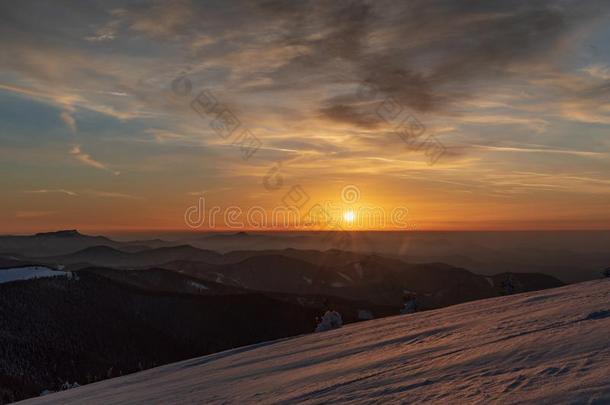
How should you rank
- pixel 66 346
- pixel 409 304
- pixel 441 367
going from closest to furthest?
pixel 441 367
pixel 409 304
pixel 66 346

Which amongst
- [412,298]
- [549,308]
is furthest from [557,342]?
[412,298]

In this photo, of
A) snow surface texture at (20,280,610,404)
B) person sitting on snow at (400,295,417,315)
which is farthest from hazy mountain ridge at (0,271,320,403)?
snow surface texture at (20,280,610,404)

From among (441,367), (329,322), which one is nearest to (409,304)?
(329,322)

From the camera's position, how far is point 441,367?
27.7 feet

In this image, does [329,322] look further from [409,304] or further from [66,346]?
[66,346]

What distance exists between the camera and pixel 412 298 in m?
45.7

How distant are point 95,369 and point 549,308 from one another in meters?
168

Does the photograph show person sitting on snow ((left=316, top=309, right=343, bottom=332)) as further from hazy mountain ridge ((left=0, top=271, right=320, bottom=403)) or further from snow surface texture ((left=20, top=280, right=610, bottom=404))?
hazy mountain ridge ((left=0, top=271, right=320, bottom=403))

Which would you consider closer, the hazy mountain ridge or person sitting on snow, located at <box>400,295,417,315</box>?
person sitting on snow, located at <box>400,295,417,315</box>

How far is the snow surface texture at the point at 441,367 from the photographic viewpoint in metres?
6.46

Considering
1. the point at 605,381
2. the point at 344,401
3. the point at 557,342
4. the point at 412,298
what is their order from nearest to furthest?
the point at 605,381, the point at 344,401, the point at 557,342, the point at 412,298

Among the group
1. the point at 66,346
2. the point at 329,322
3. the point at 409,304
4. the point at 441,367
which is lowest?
the point at 66,346

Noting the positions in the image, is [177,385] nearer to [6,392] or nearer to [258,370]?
[258,370]

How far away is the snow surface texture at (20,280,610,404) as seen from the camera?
6.46 meters
